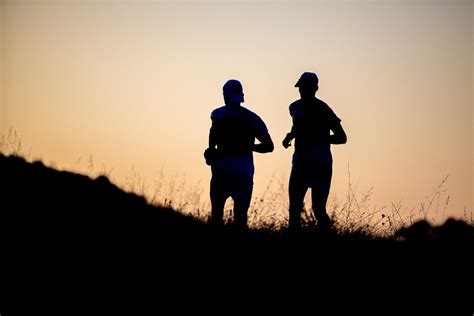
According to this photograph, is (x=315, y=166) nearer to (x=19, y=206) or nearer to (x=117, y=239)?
(x=117, y=239)

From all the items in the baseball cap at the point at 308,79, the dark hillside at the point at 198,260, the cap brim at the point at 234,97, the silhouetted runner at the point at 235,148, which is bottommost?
the dark hillside at the point at 198,260

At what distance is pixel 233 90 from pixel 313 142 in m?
1.37

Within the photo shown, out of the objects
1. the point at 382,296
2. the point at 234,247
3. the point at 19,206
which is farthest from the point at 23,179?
the point at 382,296

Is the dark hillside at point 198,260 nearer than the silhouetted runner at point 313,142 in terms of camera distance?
Yes

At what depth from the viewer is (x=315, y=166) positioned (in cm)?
880

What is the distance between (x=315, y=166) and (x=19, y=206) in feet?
14.5

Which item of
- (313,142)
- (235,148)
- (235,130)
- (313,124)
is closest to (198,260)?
(235,148)

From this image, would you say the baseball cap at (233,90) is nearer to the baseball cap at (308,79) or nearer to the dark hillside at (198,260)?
the baseball cap at (308,79)

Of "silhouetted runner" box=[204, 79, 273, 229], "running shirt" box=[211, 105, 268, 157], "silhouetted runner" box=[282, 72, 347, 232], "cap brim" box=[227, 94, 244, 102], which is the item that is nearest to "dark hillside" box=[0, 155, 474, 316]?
"silhouetted runner" box=[204, 79, 273, 229]

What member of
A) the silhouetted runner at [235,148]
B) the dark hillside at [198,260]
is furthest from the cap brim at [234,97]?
the dark hillside at [198,260]

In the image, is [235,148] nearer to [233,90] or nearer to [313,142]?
[233,90]

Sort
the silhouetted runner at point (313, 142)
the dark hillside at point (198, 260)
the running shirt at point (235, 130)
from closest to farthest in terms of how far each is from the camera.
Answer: the dark hillside at point (198, 260) → the running shirt at point (235, 130) → the silhouetted runner at point (313, 142)

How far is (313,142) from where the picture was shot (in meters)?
8.80

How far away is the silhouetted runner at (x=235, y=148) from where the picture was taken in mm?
8336
